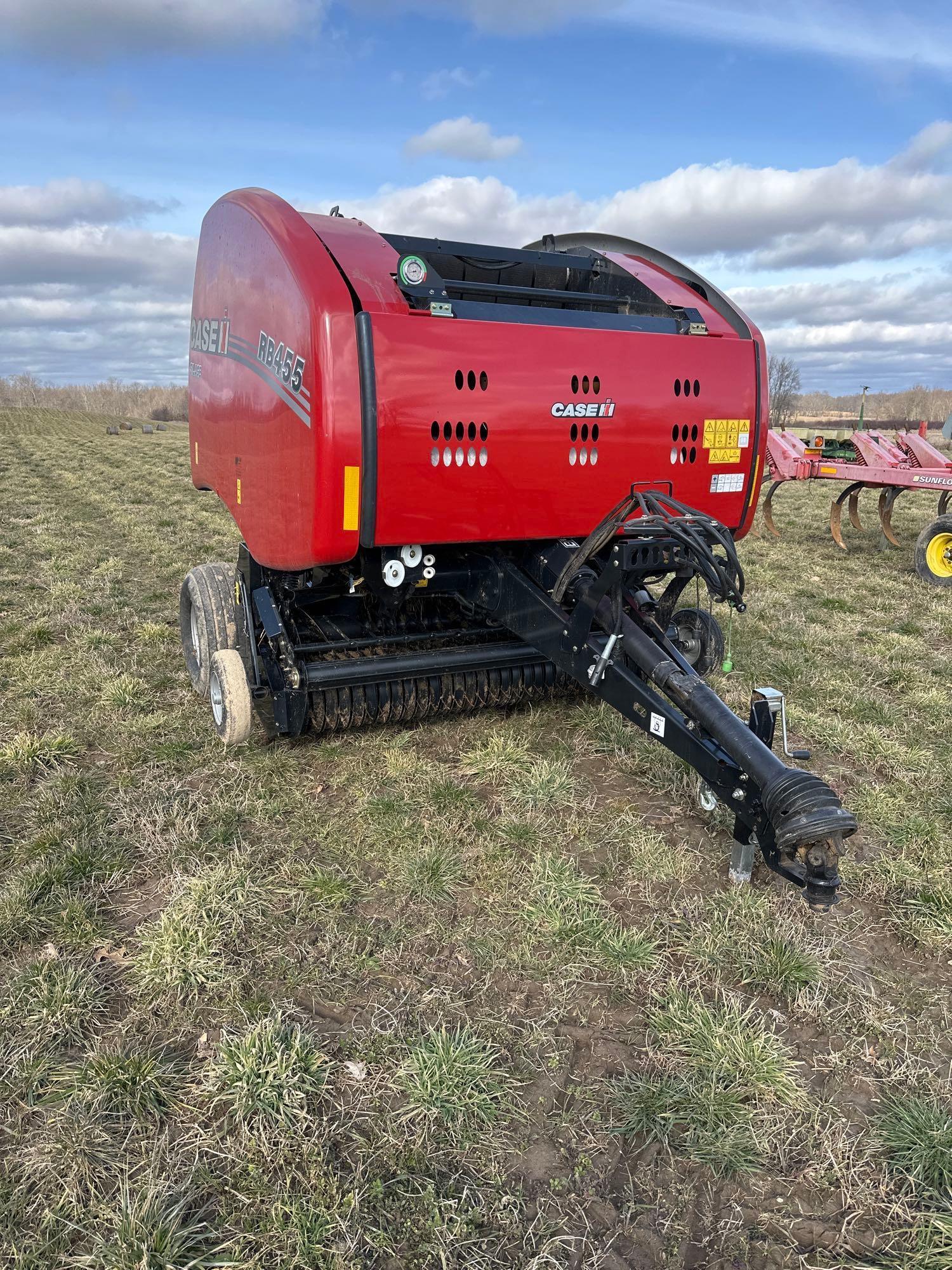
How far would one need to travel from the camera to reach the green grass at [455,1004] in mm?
1880

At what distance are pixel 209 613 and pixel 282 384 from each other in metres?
1.54

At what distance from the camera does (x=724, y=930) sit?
281cm

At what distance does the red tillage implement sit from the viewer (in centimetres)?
843

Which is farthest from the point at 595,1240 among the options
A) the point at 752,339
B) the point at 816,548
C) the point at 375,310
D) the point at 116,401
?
the point at 116,401

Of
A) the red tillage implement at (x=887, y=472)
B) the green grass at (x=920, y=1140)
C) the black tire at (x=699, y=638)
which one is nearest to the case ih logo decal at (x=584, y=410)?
the black tire at (x=699, y=638)

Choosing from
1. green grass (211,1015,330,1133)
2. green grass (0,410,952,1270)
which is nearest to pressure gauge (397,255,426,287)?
green grass (0,410,952,1270)

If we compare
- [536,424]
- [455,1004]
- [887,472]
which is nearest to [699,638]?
[536,424]

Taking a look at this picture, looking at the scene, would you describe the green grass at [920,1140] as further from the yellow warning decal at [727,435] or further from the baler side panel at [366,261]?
the baler side panel at [366,261]

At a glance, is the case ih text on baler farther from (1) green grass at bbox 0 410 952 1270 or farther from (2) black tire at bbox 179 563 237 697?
(1) green grass at bbox 0 410 952 1270

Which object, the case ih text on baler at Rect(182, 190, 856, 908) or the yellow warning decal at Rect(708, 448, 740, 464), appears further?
the yellow warning decal at Rect(708, 448, 740, 464)

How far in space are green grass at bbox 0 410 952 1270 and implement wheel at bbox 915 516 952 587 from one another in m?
4.27

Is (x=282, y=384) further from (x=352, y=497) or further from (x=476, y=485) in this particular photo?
(x=476, y=485)

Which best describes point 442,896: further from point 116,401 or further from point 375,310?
point 116,401

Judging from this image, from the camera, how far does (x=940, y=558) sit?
→ 8.45 metres
